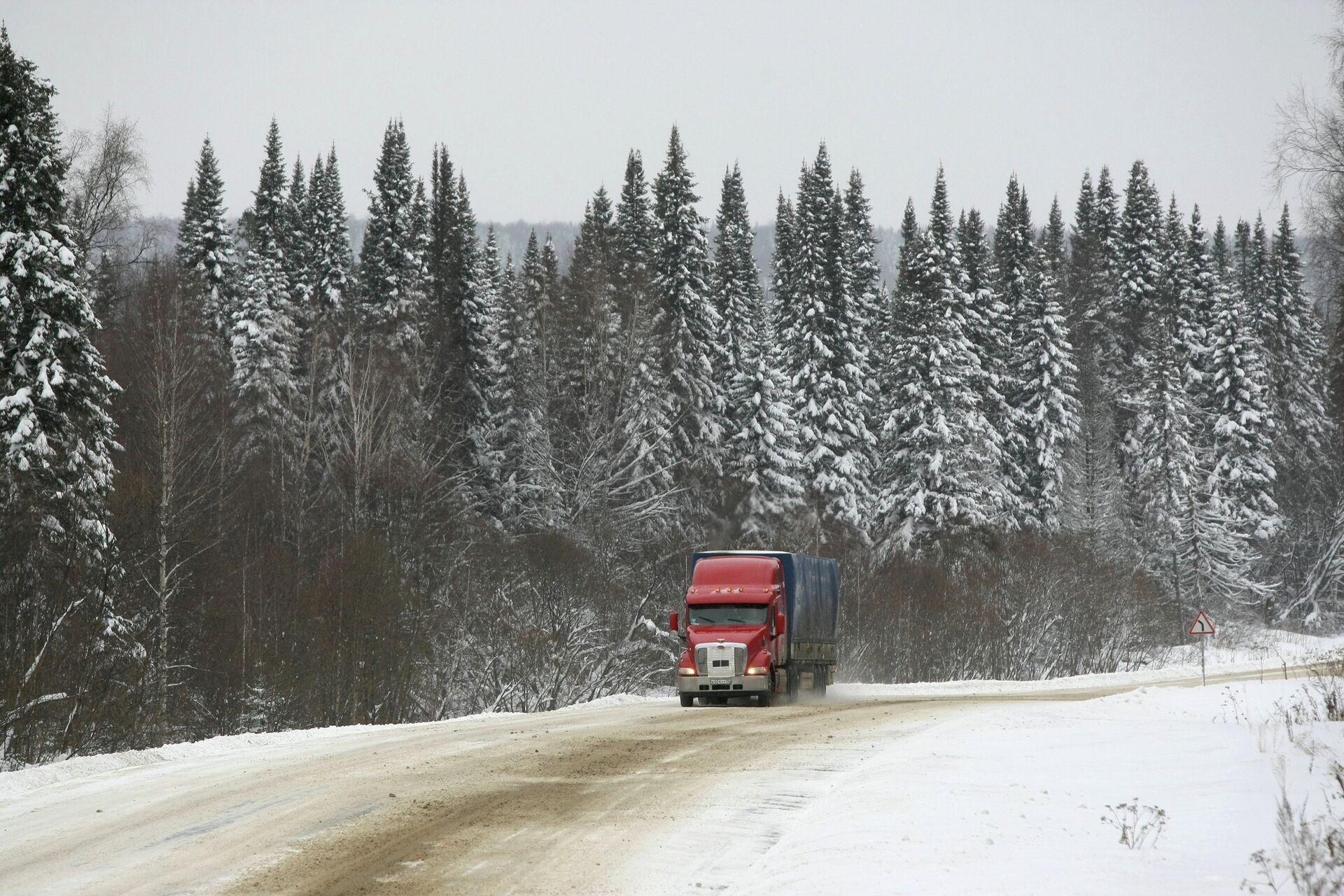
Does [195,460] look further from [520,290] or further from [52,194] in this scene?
[520,290]

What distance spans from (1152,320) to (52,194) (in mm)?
60861

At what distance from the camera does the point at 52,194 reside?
83.6ft

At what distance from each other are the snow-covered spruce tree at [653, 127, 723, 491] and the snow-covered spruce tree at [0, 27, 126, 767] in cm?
2704

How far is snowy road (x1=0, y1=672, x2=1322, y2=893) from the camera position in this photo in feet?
29.2

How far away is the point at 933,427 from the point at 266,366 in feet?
95.3

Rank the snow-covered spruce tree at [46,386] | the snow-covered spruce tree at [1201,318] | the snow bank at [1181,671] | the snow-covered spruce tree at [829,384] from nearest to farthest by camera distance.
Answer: the snow-covered spruce tree at [46,386] → the snow bank at [1181,671] → the snow-covered spruce tree at [829,384] → the snow-covered spruce tree at [1201,318]

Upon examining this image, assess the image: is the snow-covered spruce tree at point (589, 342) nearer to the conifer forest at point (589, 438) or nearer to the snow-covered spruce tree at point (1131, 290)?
the conifer forest at point (589, 438)

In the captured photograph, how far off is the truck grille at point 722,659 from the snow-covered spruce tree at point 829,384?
27629 millimetres

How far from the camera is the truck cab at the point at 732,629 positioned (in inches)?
1017

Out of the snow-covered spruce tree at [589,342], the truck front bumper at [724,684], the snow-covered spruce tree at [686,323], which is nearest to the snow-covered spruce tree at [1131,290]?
the snow-covered spruce tree at [686,323]

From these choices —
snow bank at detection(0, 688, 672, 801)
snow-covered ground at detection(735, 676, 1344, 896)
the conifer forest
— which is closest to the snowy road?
snow bank at detection(0, 688, 672, 801)

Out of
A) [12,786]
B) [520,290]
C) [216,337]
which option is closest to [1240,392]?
[520,290]

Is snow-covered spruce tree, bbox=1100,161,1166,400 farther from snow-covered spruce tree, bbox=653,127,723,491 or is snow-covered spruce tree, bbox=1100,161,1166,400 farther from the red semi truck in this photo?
the red semi truck

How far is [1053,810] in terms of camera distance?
10.7m
